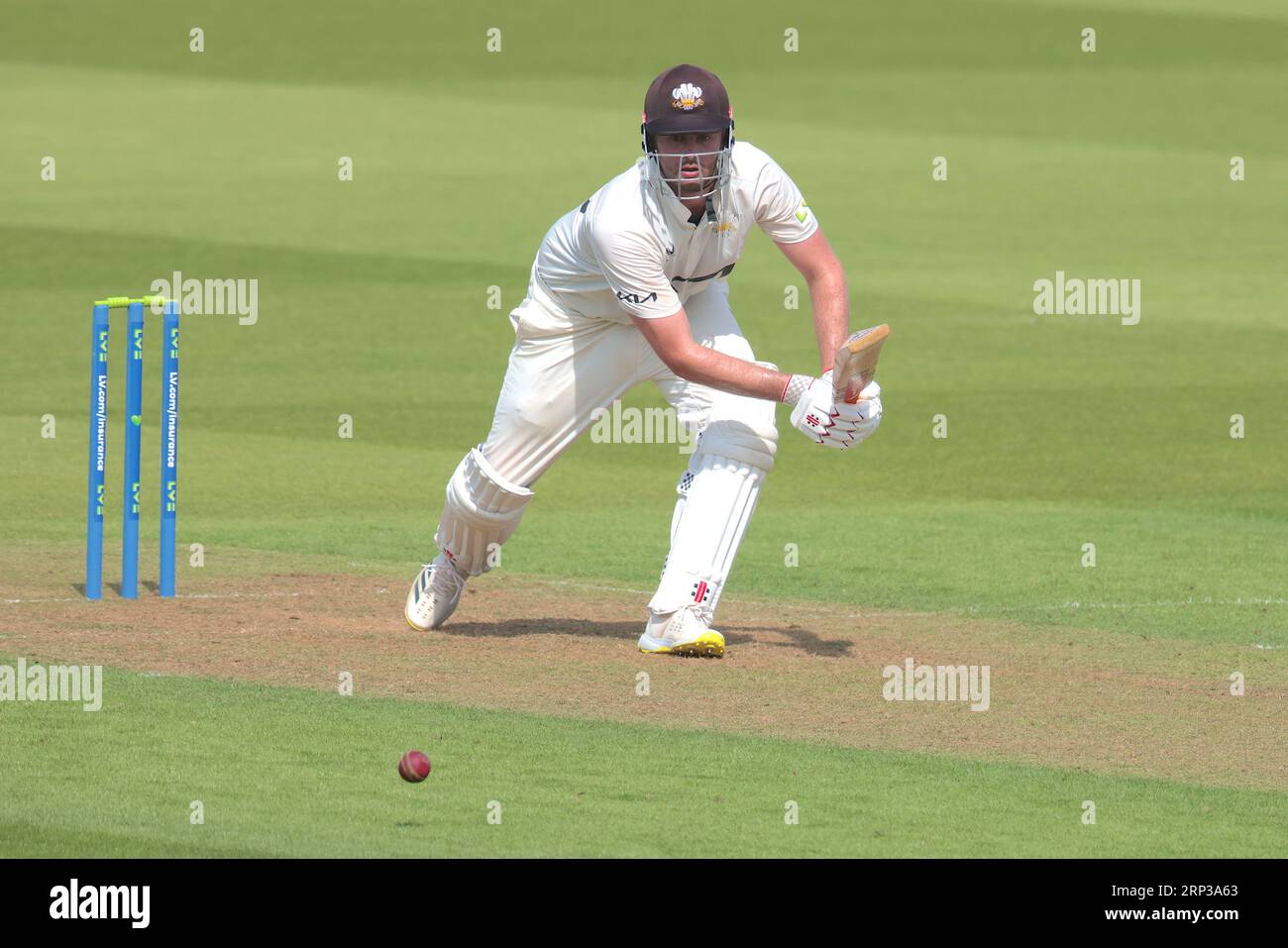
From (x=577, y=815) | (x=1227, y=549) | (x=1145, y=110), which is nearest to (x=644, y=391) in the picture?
(x=1227, y=549)

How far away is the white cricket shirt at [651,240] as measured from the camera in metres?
8.71

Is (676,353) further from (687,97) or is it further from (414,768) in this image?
(414,768)

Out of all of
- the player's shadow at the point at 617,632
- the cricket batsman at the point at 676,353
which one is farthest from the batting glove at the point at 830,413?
the player's shadow at the point at 617,632

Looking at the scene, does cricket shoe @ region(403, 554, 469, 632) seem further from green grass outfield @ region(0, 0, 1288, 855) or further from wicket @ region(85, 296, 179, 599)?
green grass outfield @ region(0, 0, 1288, 855)

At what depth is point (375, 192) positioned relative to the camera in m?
26.2

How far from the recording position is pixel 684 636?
900cm

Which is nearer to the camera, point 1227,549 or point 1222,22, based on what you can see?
point 1227,549

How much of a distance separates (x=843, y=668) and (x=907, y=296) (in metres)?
12.6

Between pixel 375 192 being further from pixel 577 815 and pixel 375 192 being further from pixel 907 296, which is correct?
pixel 577 815

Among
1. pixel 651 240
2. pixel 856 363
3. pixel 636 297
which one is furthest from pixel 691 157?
pixel 856 363

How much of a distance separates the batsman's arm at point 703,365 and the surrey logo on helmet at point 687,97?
73cm

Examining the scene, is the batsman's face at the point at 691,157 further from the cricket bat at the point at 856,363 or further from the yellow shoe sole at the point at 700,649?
the yellow shoe sole at the point at 700,649

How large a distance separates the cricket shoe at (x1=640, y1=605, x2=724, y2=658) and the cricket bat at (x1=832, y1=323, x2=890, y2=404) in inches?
43.1

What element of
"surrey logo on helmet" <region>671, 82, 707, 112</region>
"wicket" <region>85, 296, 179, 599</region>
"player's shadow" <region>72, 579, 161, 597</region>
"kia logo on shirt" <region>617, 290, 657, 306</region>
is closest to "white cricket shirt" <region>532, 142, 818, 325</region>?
"kia logo on shirt" <region>617, 290, 657, 306</region>
